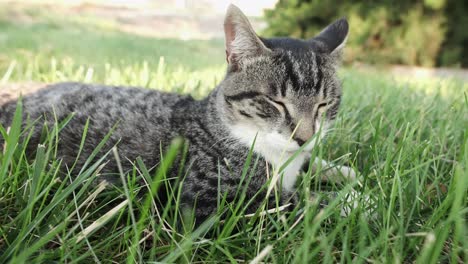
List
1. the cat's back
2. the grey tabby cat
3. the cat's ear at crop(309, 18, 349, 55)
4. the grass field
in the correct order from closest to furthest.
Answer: the grass field < the grey tabby cat < the cat's back < the cat's ear at crop(309, 18, 349, 55)

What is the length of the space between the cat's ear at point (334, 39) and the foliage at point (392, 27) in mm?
7390

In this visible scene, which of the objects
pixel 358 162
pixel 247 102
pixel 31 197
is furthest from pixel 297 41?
pixel 31 197

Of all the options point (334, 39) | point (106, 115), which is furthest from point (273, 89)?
point (106, 115)

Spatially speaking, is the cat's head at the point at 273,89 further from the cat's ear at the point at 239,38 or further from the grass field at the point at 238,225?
the grass field at the point at 238,225

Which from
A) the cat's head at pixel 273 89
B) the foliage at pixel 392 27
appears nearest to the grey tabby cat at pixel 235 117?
the cat's head at pixel 273 89

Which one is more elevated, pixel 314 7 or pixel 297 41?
pixel 314 7

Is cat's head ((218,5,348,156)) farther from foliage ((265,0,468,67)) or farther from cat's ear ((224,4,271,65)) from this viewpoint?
foliage ((265,0,468,67))

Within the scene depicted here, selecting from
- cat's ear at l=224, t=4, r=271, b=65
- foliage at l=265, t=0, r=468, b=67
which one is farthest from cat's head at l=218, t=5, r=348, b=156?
foliage at l=265, t=0, r=468, b=67

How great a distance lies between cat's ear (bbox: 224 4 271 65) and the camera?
2.02 metres

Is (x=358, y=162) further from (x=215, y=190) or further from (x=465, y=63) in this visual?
(x=465, y=63)

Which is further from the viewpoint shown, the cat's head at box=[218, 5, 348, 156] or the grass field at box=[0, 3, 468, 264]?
the cat's head at box=[218, 5, 348, 156]

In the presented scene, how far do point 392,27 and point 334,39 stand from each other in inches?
327

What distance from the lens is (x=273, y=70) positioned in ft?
6.81

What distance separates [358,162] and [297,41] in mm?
853
